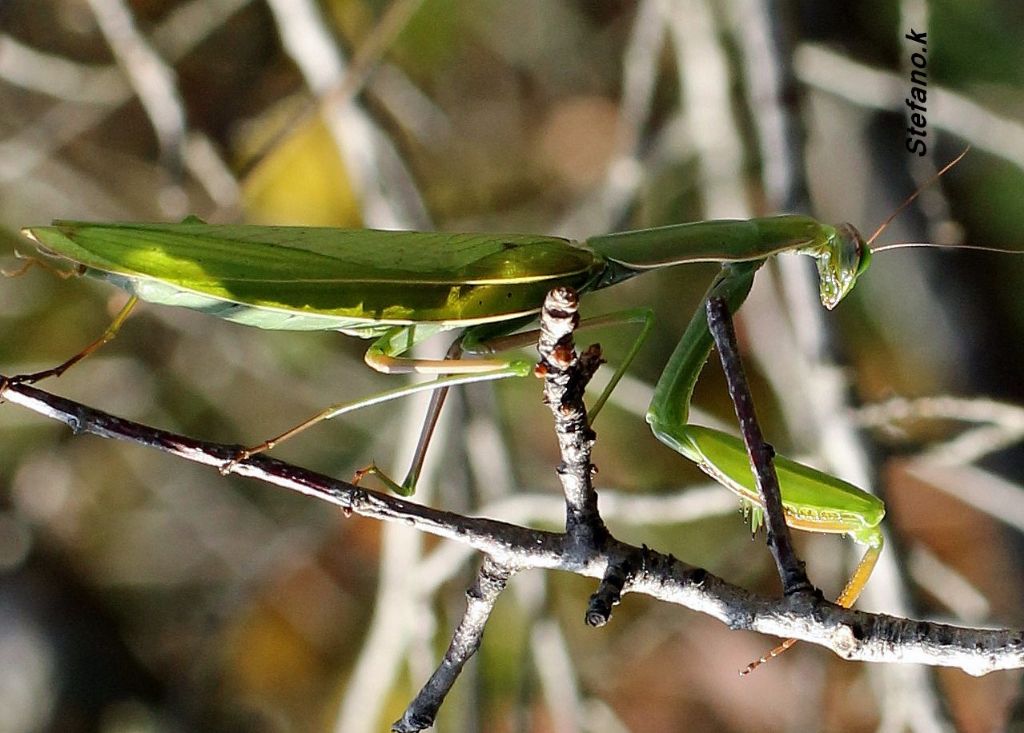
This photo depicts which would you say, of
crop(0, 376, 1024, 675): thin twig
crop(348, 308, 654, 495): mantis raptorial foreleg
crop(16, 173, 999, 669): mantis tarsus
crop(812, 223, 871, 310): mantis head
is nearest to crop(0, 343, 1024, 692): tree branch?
crop(0, 376, 1024, 675): thin twig

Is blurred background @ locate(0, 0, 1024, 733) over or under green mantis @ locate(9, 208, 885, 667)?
over

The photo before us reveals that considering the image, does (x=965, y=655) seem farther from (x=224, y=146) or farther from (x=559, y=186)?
(x=559, y=186)

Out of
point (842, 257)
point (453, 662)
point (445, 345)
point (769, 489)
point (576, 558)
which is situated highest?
point (445, 345)

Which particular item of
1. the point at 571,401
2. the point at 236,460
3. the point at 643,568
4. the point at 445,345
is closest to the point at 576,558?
the point at 643,568

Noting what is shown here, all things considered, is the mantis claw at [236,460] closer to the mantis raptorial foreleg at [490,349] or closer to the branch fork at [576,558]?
the branch fork at [576,558]

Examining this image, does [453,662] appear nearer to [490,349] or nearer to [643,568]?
[643,568]

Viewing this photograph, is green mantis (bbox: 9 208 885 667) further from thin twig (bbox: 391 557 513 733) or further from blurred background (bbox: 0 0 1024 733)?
blurred background (bbox: 0 0 1024 733)

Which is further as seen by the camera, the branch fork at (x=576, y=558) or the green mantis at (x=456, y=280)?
the green mantis at (x=456, y=280)

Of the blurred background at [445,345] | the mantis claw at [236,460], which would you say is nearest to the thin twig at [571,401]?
the mantis claw at [236,460]

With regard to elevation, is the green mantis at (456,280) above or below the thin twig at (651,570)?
above
